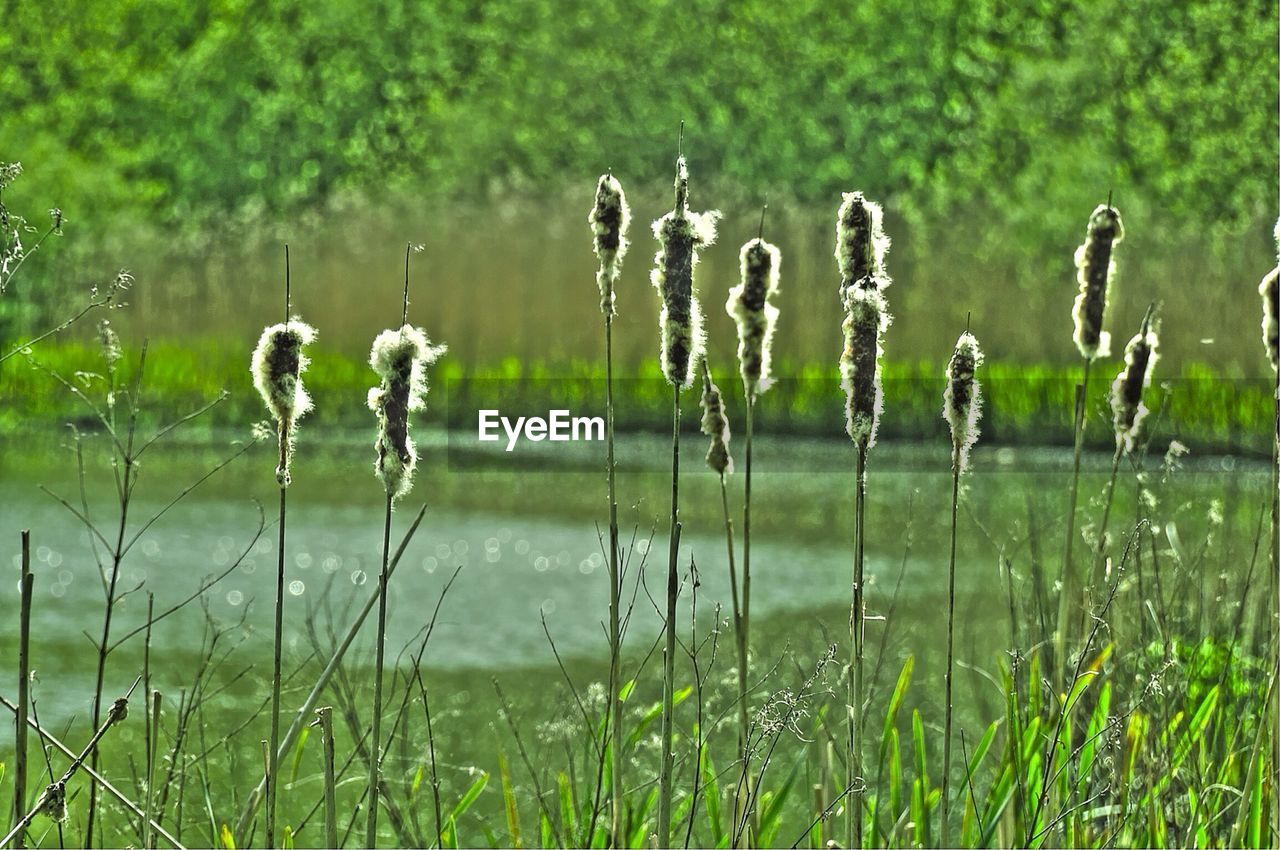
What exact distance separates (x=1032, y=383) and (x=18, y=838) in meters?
7.84

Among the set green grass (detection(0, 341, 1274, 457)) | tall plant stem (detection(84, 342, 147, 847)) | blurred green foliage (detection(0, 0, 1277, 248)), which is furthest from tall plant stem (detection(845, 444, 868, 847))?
blurred green foliage (detection(0, 0, 1277, 248))

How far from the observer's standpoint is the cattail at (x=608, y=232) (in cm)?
119

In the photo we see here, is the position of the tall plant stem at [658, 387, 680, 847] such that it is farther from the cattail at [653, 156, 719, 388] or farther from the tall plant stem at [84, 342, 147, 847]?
the tall plant stem at [84, 342, 147, 847]

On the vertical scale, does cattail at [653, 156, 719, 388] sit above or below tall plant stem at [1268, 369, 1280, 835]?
above

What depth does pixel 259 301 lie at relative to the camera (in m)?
10.7

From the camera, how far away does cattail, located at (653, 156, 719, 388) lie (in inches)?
45.9

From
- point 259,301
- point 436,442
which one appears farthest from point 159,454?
point 259,301

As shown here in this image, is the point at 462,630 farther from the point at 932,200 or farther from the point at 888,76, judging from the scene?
the point at 888,76

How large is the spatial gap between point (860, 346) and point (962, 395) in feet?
0.45

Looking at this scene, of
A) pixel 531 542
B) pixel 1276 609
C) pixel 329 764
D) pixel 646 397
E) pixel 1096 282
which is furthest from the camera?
pixel 646 397

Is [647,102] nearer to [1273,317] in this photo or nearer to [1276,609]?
[1276,609]

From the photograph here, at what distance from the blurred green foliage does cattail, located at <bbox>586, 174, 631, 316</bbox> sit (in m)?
9.31

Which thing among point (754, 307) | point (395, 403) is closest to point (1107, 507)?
point (754, 307)

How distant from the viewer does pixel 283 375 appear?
113 centimetres
